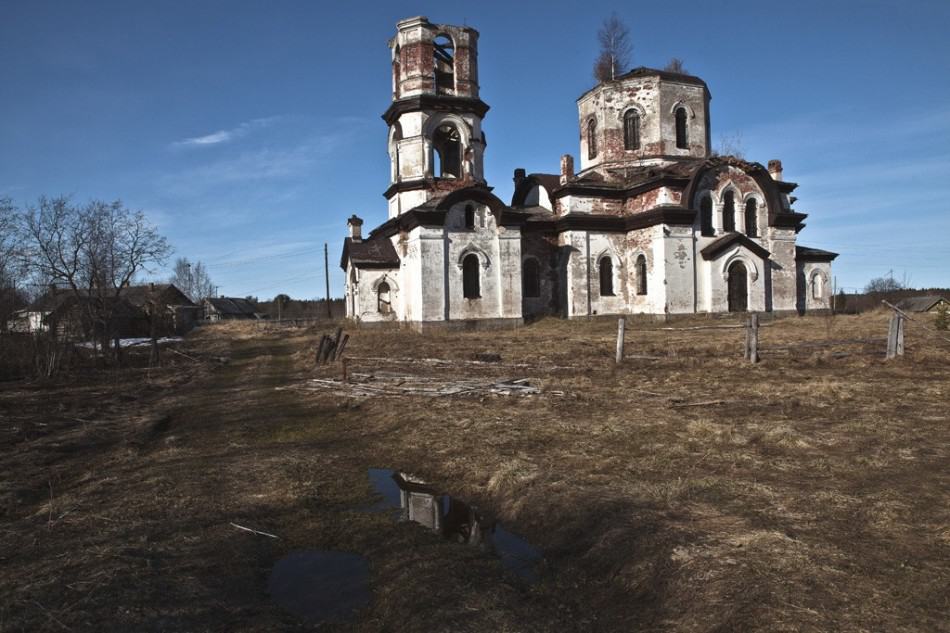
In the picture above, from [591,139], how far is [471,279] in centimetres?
1201

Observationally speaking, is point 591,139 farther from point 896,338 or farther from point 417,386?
point 417,386

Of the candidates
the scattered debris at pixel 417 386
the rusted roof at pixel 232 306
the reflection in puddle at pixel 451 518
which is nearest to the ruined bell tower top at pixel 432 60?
the scattered debris at pixel 417 386

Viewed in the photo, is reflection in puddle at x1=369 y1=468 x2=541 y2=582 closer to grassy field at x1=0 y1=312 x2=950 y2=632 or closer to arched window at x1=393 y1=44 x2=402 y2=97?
grassy field at x1=0 y1=312 x2=950 y2=632

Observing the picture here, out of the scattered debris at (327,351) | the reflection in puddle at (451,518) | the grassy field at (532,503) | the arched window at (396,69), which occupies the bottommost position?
the reflection in puddle at (451,518)

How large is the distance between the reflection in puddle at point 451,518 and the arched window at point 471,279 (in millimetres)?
19306

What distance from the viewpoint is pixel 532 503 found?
18.9ft

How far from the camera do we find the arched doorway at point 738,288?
90.4 feet

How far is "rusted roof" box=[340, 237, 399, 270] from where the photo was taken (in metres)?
29.2

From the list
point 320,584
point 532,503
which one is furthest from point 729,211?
point 320,584

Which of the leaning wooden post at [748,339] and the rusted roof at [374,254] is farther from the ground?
the rusted roof at [374,254]

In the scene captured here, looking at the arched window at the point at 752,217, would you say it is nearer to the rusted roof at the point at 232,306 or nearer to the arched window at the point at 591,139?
the arched window at the point at 591,139

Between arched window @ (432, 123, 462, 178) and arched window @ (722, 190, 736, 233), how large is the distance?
13002mm

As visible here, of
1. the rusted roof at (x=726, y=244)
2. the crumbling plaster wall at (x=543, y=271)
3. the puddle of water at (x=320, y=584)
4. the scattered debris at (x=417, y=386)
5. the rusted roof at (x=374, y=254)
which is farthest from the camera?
the rusted roof at (x=374, y=254)

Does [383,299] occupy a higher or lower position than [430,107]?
lower
